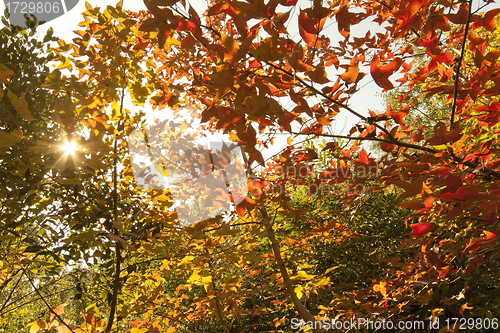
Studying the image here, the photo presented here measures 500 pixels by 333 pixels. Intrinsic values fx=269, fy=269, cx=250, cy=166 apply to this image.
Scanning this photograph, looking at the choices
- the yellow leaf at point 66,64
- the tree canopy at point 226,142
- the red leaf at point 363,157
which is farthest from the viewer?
the yellow leaf at point 66,64

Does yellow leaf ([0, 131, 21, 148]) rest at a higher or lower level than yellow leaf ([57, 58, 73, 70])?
lower

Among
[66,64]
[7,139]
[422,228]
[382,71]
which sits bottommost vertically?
[422,228]

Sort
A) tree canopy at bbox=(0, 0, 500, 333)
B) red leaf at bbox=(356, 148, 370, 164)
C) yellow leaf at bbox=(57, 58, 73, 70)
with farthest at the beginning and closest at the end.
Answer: yellow leaf at bbox=(57, 58, 73, 70) → red leaf at bbox=(356, 148, 370, 164) → tree canopy at bbox=(0, 0, 500, 333)

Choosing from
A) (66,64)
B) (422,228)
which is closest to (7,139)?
(66,64)

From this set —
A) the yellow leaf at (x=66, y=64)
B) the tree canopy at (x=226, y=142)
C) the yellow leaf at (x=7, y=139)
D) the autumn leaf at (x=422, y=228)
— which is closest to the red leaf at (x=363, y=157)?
the tree canopy at (x=226, y=142)

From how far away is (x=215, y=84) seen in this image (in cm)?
83

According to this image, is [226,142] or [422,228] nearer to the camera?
[422,228]

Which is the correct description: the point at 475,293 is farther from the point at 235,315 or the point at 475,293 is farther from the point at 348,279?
the point at 235,315

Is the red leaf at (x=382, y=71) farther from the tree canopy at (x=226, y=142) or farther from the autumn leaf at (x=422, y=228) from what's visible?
the autumn leaf at (x=422, y=228)

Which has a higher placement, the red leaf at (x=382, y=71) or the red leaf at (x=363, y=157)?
the red leaf at (x=382, y=71)

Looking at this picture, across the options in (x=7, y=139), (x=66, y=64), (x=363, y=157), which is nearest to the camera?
(x=7, y=139)

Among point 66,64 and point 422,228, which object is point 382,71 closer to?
point 422,228

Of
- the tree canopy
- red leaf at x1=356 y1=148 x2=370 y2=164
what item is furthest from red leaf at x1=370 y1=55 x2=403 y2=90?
red leaf at x1=356 y1=148 x2=370 y2=164

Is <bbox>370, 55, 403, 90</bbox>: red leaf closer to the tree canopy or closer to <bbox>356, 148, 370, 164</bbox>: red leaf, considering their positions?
the tree canopy
